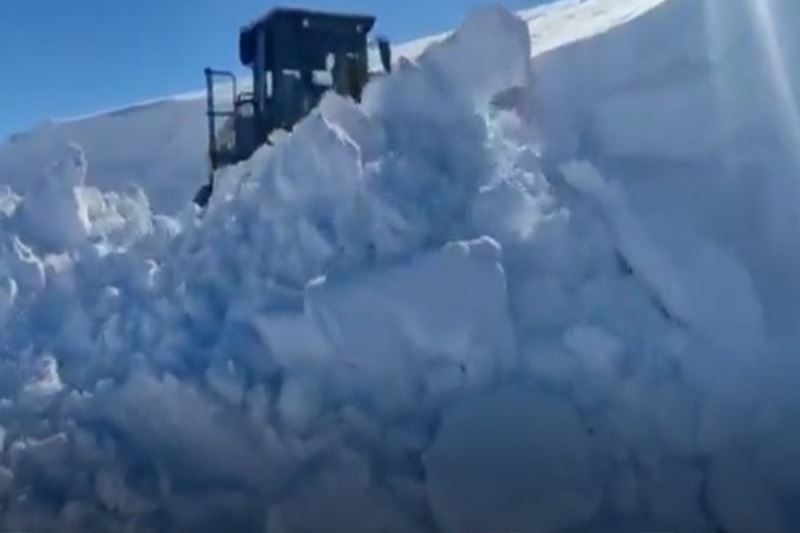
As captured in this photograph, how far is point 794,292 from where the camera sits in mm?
4176

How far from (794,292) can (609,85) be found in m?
1.18

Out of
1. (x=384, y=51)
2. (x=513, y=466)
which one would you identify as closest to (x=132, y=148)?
(x=384, y=51)

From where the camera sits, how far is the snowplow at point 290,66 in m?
7.51

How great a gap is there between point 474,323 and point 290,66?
3833 mm

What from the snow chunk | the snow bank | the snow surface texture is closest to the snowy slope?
the snow bank

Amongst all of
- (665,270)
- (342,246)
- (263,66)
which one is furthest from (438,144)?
(263,66)

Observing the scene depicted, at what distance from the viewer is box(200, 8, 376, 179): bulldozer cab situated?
7512 mm

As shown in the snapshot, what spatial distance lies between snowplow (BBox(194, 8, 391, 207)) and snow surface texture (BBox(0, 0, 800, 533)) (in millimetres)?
2311

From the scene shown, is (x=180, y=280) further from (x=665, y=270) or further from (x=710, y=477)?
(x=710, y=477)

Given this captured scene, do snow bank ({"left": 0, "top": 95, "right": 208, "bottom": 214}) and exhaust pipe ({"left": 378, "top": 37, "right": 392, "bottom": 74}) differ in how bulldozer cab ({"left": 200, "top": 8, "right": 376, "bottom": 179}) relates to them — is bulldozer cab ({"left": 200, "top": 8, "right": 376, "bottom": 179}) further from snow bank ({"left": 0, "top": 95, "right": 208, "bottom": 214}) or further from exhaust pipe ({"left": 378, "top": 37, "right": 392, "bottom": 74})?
snow bank ({"left": 0, "top": 95, "right": 208, "bottom": 214})

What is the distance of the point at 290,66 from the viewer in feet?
25.0

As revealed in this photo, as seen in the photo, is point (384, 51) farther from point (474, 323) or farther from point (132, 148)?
point (132, 148)

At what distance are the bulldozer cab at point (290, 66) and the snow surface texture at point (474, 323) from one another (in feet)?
7.60

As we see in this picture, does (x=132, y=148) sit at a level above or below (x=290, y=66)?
below
